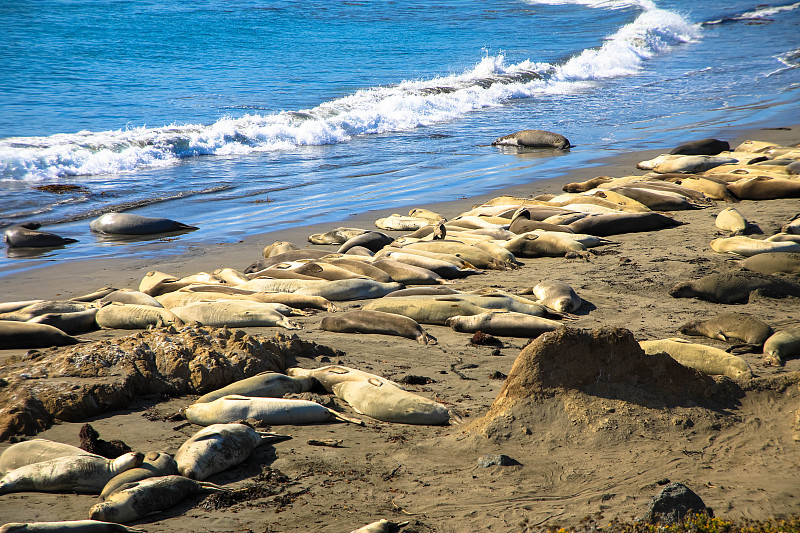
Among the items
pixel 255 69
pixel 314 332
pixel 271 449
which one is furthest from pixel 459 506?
pixel 255 69

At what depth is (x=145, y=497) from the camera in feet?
8.85

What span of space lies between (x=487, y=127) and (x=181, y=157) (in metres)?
8.09

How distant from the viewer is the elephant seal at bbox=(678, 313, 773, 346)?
179 inches

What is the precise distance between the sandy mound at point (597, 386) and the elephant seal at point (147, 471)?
144 cm

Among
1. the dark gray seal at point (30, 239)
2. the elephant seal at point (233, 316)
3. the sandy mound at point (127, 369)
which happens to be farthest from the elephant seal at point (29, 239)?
the sandy mound at point (127, 369)

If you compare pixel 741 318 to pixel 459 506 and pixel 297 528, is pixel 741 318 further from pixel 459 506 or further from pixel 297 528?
pixel 297 528

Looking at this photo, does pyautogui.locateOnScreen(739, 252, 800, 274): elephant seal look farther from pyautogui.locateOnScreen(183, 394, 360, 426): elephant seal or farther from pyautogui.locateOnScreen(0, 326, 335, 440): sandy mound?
pyautogui.locateOnScreen(183, 394, 360, 426): elephant seal

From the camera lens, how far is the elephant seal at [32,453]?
3049 millimetres

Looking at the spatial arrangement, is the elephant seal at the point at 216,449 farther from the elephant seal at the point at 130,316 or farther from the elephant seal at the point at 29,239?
the elephant seal at the point at 29,239

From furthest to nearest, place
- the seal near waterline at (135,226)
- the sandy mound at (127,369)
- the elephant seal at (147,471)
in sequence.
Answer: the seal near waterline at (135,226) < the sandy mound at (127,369) < the elephant seal at (147,471)

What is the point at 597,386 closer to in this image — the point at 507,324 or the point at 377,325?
the point at 507,324

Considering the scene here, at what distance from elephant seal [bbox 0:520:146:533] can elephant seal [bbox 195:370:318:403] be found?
1304 mm

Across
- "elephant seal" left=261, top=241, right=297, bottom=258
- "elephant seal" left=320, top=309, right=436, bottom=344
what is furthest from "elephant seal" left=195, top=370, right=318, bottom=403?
"elephant seal" left=261, top=241, right=297, bottom=258

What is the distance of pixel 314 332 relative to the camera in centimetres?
529
